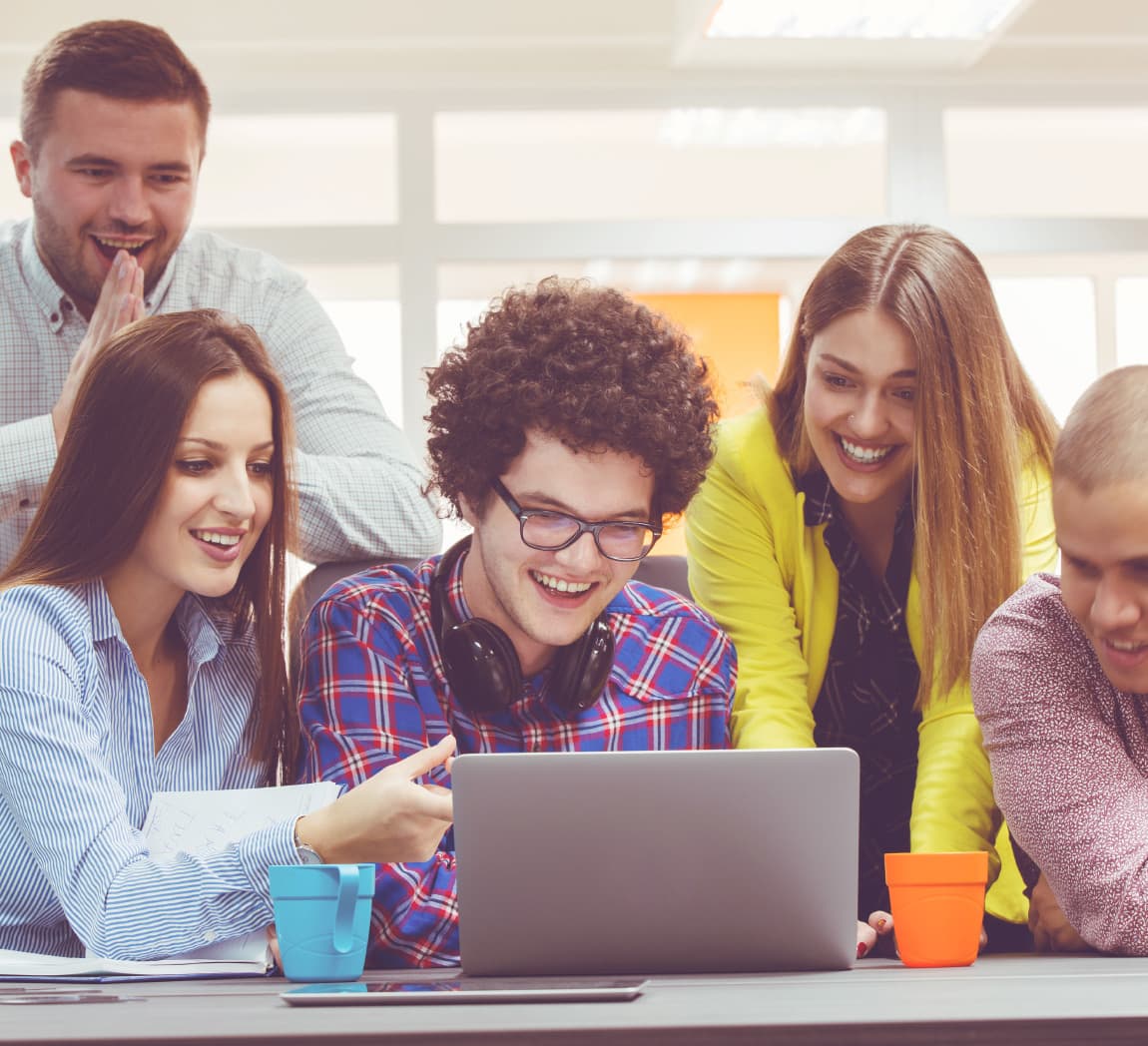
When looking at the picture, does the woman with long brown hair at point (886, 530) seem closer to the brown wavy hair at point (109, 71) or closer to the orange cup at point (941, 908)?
the orange cup at point (941, 908)

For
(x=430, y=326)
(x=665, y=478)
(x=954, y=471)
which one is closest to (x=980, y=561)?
(x=954, y=471)

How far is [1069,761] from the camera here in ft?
4.71

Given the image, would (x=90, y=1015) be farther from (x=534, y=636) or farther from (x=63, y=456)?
(x=63, y=456)

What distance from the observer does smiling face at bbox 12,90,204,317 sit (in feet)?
7.80

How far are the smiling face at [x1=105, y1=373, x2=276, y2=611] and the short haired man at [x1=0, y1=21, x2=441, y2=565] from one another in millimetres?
436

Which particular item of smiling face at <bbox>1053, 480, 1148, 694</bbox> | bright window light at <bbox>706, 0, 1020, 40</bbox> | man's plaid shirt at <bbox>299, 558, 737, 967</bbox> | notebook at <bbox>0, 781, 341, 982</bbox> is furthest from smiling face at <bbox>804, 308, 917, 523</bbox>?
bright window light at <bbox>706, 0, 1020, 40</bbox>

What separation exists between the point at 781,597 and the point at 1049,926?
64 cm

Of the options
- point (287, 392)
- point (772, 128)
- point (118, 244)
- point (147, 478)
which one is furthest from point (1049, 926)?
point (772, 128)

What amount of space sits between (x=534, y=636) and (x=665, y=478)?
0.27 meters

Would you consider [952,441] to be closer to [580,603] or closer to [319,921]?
[580,603]

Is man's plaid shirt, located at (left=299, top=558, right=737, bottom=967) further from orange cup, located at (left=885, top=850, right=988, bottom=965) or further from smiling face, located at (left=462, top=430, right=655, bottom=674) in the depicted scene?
orange cup, located at (left=885, top=850, right=988, bottom=965)

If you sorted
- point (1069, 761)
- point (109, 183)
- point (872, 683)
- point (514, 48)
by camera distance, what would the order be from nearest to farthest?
point (1069, 761)
point (872, 683)
point (109, 183)
point (514, 48)

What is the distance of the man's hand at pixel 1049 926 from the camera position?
4.78ft

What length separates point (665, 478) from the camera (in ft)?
5.78
